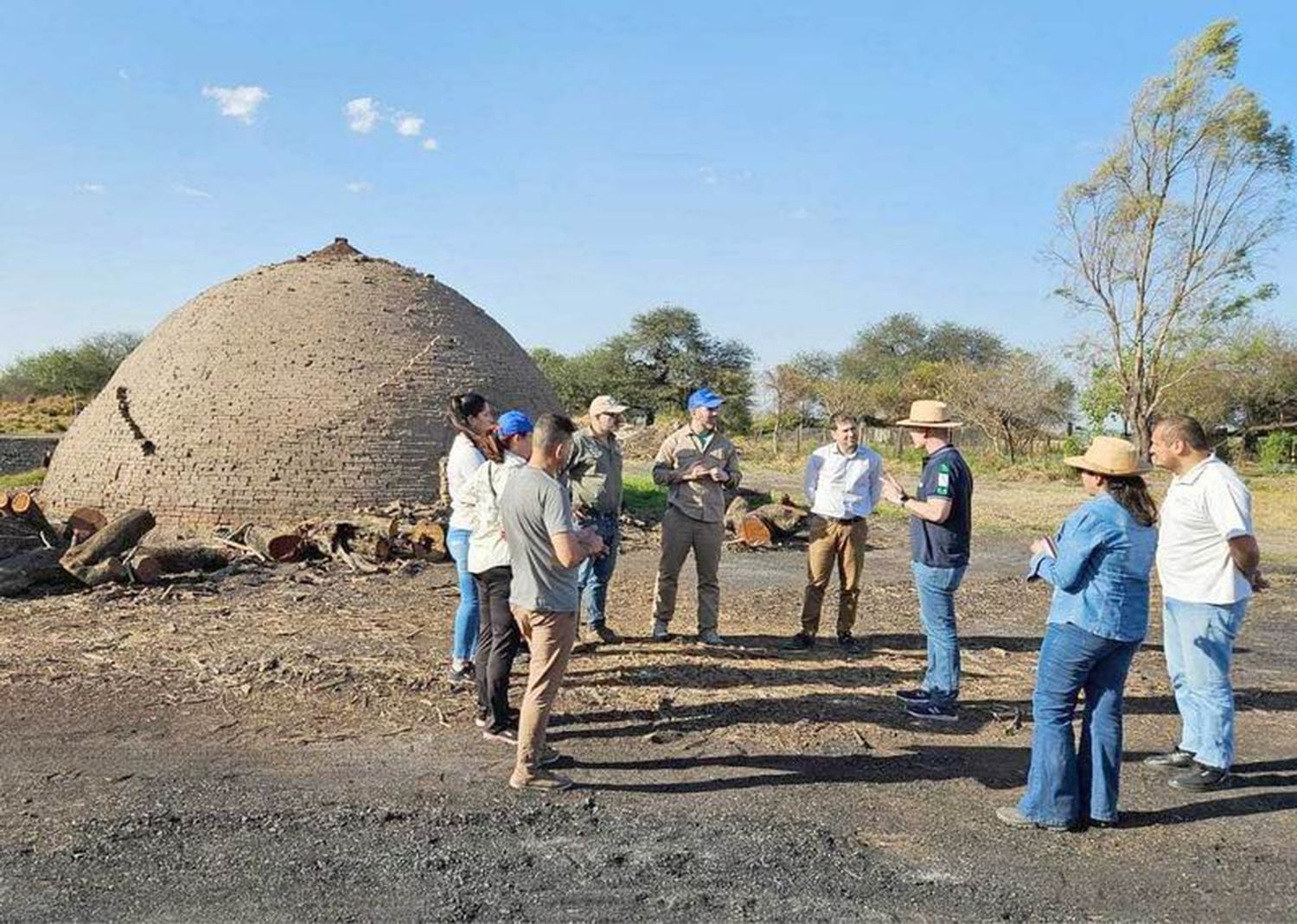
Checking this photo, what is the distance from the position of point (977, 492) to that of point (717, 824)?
71.2ft

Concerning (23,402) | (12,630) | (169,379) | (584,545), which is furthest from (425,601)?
(23,402)

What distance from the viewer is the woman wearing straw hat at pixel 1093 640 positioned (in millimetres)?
3711

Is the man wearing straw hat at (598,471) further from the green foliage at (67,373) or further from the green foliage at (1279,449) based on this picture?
the green foliage at (67,373)

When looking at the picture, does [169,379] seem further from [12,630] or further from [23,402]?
[23,402]

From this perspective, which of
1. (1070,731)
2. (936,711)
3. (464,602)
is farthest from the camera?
(464,602)

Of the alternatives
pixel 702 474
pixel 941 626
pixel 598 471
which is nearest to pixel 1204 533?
pixel 941 626

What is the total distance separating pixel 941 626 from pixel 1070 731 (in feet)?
4.40

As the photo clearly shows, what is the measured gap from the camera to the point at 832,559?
6766 mm

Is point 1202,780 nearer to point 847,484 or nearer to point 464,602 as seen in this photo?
point 847,484

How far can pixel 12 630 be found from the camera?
7.03 meters

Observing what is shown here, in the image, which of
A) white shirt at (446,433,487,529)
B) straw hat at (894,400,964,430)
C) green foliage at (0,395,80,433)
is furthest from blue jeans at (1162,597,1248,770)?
green foliage at (0,395,80,433)

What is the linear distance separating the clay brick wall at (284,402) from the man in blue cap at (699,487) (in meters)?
6.87

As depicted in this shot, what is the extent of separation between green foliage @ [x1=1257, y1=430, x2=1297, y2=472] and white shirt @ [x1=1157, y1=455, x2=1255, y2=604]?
1235 inches

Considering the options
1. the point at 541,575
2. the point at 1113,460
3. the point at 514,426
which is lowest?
the point at 541,575
